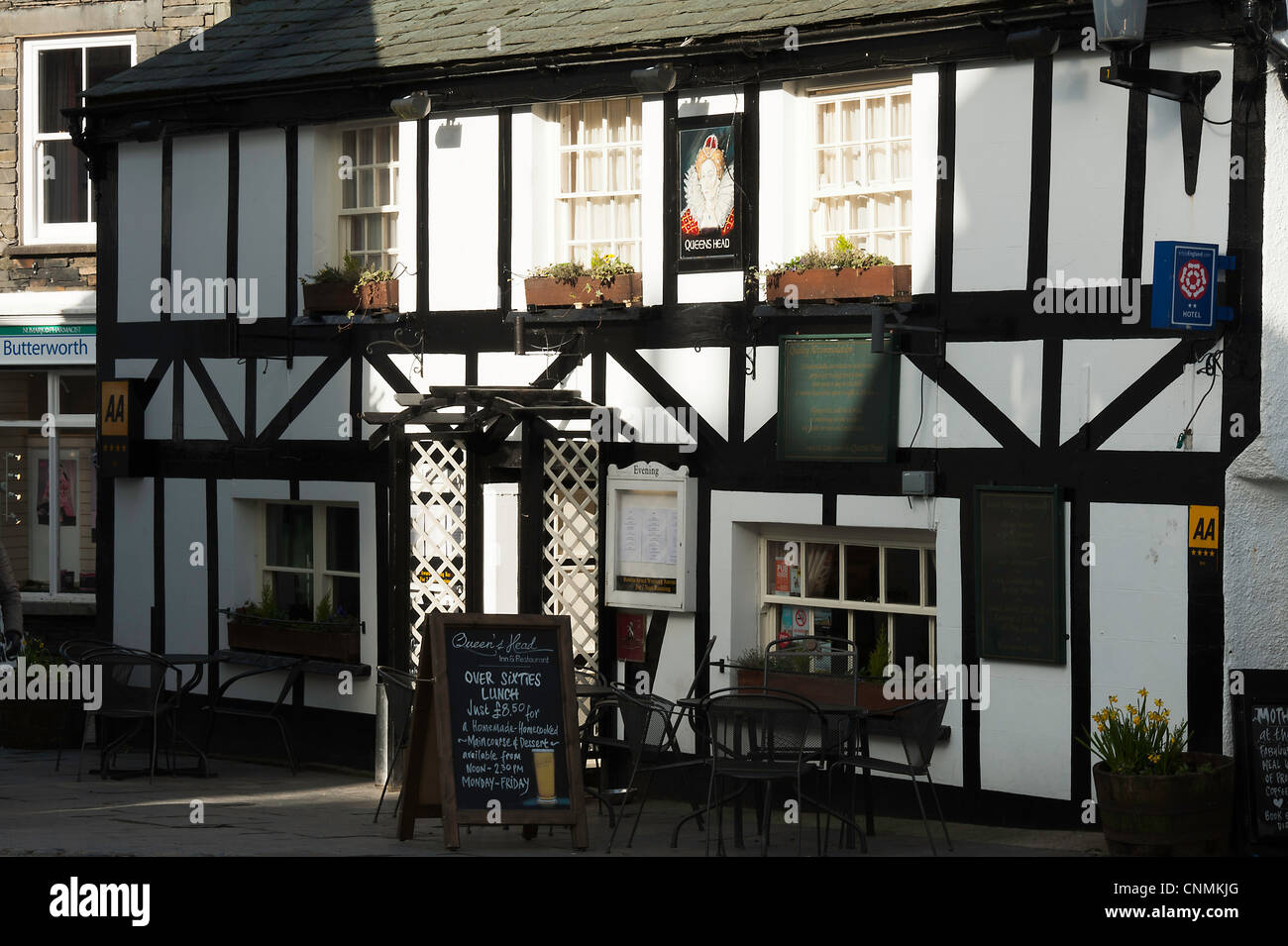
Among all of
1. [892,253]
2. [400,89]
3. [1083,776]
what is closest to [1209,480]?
[1083,776]

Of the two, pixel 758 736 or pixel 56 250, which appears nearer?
pixel 758 736

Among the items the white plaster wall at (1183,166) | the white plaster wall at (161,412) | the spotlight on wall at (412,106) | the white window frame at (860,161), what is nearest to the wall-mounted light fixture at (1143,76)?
the white plaster wall at (1183,166)

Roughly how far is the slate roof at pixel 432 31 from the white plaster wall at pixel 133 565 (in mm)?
3287

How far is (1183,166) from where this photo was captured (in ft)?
30.7

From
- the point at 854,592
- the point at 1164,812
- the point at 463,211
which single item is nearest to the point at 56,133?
the point at 463,211

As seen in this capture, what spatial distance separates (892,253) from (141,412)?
6742mm

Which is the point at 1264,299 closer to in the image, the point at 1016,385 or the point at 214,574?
the point at 1016,385

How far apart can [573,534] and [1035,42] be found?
14.8 ft

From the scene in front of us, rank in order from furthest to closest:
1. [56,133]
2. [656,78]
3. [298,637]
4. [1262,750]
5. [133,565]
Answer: [56,133] < [133,565] < [298,637] < [656,78] < [1262,750]

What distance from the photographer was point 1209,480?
926cm

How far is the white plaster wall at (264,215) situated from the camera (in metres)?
13.2

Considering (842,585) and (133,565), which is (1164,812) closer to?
(842,585)

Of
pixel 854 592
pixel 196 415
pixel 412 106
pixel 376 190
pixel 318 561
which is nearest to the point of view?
pixel 854 592

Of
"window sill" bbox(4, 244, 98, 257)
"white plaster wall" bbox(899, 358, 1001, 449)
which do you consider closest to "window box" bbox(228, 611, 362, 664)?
"window sill" bbox(4, 244, 98, 257)
